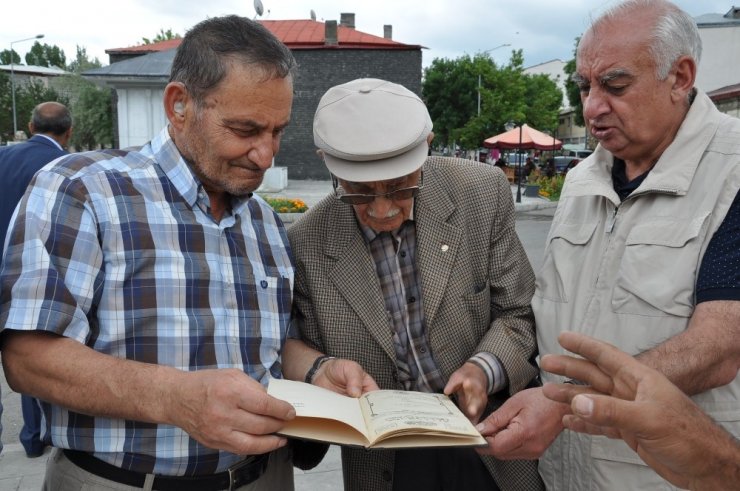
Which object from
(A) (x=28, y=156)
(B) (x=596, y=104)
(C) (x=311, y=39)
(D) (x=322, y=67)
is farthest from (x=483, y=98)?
(B) (x=596, y=104)

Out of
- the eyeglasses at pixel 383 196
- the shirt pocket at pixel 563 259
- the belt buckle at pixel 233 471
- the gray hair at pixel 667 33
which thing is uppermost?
the gray hair at pixel 667 33

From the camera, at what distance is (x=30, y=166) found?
4.79 m

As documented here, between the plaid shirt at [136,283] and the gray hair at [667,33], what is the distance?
1.48 metres

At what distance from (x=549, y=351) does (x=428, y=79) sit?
2346 inches

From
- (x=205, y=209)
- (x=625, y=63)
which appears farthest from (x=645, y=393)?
(x=205, y=209)

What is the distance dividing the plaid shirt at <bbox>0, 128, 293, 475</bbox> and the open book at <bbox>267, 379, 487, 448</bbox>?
0.27m

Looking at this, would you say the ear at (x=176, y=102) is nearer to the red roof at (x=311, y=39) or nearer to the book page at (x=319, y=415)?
the book page at (x=319, y=415)

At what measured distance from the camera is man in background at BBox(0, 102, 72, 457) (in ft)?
14.5

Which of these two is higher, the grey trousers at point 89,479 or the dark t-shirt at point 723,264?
the dark t-shirt at point 723,264

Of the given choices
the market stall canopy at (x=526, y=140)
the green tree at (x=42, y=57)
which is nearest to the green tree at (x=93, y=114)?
the market stall canopy at (x=526, y=140)

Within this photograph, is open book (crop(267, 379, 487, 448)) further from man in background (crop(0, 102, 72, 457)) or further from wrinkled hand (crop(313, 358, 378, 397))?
man in background (crop(0, 102, 72, 457))

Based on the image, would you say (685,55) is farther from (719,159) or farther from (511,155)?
(511,155)

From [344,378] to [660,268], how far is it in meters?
1.06

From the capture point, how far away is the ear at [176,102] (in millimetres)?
2074
